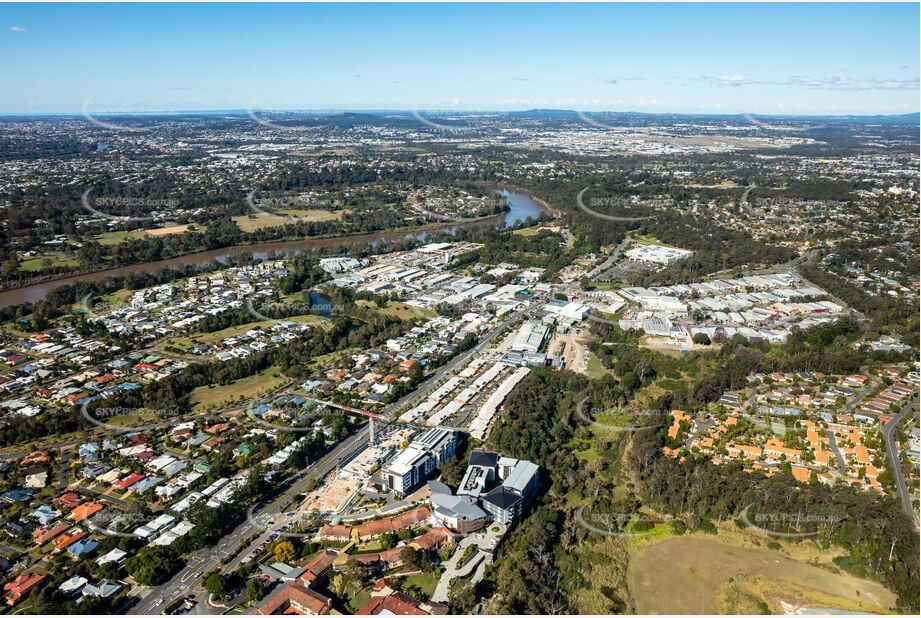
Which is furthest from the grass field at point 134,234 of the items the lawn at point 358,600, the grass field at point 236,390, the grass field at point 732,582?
the grass field at point 732,582

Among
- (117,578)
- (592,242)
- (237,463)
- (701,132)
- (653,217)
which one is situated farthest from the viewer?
(701,132)

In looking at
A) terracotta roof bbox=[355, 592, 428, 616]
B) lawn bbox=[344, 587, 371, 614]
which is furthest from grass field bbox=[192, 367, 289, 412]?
terracotta roof bbox=[355, 592, 428, 616]

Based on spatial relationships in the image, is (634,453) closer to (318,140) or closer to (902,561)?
(902,561)

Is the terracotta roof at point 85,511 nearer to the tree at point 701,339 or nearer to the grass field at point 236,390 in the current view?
the grass field at point 236,390

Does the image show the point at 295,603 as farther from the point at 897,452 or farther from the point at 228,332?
the point at 228,332

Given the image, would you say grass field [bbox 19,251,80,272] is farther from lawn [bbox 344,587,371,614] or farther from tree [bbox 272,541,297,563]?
lawn [bbox 344,587,371,614]

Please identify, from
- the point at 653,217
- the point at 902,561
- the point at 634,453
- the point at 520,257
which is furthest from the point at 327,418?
the point at 653,217
